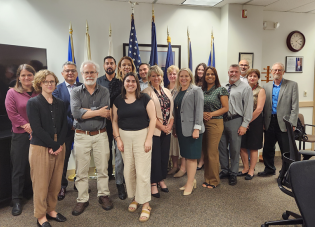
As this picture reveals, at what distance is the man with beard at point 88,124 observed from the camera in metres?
2.31

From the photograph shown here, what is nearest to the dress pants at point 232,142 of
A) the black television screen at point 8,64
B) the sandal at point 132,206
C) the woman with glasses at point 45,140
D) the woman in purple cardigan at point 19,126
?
the sandal at point 132,206

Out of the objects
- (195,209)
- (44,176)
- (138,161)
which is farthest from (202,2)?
(44,176)

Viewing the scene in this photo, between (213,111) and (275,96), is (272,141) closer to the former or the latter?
(275,96)

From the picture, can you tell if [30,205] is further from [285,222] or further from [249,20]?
[249,20]

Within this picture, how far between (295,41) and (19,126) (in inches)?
200

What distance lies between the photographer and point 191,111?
2.68 m

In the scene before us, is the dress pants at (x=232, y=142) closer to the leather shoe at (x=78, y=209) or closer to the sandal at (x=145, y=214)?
the sandal at (x=145, y=214)

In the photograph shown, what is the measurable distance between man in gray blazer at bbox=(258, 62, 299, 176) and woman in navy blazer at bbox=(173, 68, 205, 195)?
1.27m

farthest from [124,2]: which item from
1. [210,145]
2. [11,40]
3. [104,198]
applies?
[104,198]

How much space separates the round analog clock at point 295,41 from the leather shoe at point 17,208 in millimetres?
5243

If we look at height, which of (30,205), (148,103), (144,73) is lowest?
(30,205)

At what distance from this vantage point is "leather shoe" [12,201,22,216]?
2.45m

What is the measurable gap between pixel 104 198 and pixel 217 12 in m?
3.68

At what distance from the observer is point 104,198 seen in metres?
2.55
